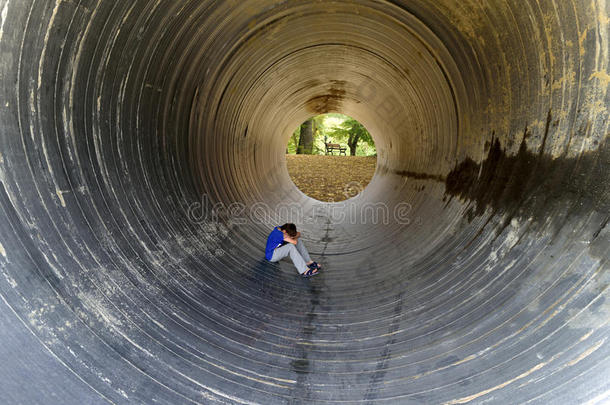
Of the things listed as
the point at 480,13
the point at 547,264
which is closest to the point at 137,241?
the point at 547,264

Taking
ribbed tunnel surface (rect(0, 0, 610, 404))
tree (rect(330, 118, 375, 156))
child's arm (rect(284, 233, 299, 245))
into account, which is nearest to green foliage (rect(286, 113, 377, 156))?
tree (rect(330, 118, 375, 156))

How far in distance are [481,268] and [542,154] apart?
3.11 ft

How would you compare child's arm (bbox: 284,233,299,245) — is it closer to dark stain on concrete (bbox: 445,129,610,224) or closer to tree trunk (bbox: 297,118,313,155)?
dark stain on concrete (bbox: 445,129,610,224)

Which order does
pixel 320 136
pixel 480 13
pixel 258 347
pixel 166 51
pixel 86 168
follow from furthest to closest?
pixel 320 136 < pixel 166 51 < pixel 480 13 < pixel 258 347 < pixel 86 168

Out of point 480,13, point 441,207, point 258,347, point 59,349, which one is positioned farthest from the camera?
point 441,207

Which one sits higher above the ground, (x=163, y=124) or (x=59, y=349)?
(x=163, y=124)

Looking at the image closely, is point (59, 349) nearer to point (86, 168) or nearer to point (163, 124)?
point (86, 168)

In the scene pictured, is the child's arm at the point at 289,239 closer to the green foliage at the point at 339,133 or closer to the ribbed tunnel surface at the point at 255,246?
the ribbed tunnel surface at the point at 255,246

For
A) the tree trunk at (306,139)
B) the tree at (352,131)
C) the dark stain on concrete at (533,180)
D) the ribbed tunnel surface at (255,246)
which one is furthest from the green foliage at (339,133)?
the dark stain on concrete at (533,180)

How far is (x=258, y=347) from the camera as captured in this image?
2.70 metres

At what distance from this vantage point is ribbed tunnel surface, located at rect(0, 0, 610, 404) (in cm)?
193

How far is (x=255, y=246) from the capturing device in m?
4.67

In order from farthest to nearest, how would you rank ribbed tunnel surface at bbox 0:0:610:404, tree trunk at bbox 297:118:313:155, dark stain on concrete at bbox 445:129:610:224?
1. tree trunk at bbox 297:118:313:155
2. dark stain on concrete at bbox 445:129:610:224
3. ribbed tunnel surface at bbox 0:0:610:404

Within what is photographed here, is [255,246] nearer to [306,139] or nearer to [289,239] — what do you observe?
[289,239]
